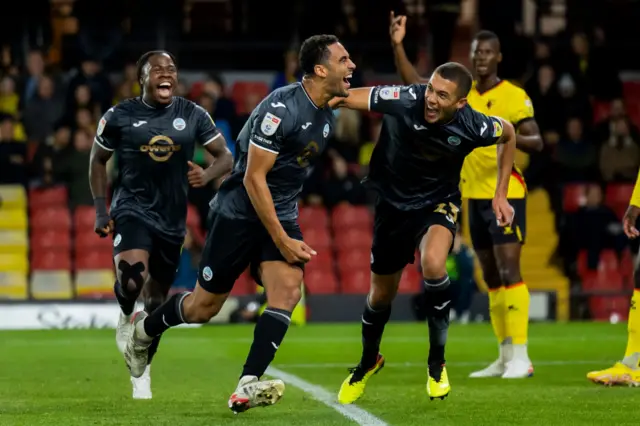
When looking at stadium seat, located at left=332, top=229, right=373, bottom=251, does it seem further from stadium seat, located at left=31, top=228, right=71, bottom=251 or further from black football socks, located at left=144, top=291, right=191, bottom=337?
black football socks, located at left=144, top=291, right=191, bottom=337

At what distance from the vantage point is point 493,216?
10477mm

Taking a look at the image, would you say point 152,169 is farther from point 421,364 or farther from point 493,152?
point 421,364

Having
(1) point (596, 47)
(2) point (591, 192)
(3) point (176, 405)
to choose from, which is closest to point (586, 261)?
(2) point (591, 192)

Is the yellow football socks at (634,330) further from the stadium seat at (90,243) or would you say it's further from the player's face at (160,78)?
the stadium seat at (90,243)

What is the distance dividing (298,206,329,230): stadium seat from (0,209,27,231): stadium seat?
396cm

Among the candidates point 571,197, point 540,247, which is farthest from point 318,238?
point 571,197

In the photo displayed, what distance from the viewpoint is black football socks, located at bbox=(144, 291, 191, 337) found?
8016 mm

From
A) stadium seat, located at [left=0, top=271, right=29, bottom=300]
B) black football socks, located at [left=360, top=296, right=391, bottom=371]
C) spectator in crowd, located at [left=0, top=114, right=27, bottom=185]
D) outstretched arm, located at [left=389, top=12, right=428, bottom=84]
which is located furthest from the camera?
spectator in crowd, located at [left=0, top=114, right=27, bottom=185]

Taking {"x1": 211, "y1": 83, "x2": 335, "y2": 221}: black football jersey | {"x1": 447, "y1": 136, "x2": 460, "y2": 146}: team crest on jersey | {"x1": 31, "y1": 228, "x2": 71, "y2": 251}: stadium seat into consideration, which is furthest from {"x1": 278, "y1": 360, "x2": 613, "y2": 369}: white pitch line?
{"x1": 31, "y1": 228, "x2": 71, "y2": 251}: stadium seat

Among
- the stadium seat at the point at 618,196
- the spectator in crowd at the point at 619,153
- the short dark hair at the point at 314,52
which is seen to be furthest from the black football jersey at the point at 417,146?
the stadium seat at the point at 618,196

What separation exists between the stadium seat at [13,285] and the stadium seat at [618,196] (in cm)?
880

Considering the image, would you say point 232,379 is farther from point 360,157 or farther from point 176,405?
point 360,157

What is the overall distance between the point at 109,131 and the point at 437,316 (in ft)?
8.92

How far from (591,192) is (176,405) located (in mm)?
12563
